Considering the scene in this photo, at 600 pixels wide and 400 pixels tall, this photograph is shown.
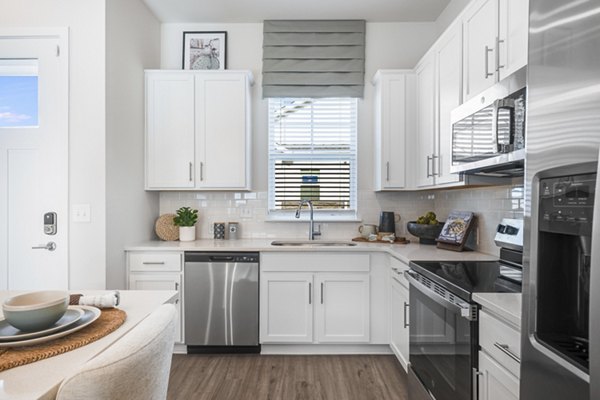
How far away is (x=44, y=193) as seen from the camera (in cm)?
259

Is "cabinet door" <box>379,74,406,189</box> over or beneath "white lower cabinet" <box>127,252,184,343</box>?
over

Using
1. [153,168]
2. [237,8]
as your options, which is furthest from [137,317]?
[237,8]

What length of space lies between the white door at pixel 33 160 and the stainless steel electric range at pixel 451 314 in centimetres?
240

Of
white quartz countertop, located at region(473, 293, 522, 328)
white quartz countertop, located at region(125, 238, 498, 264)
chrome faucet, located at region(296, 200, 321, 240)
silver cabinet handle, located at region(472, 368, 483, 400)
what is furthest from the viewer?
chrome faucet, located at region(296, 200, 321, 240)

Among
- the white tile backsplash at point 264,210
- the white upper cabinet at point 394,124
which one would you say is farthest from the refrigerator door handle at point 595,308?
the white tile backsplash at point 264,210

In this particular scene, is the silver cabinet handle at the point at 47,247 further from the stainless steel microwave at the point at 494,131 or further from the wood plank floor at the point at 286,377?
the stainless steel microwave at the point at 494,131

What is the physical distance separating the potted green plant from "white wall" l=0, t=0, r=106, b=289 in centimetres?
74

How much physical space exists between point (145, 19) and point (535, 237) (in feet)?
11.6

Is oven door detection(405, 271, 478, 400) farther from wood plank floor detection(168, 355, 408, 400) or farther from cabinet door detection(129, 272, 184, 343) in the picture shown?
cabinet door detection(129, 272, 184, 343)

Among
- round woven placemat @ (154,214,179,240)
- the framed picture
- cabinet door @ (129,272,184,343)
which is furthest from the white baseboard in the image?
the framed picture

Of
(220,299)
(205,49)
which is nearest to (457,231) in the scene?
(220,299)

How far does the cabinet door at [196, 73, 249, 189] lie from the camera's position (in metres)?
3.20

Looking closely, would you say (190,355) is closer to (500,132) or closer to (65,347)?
(65,347)

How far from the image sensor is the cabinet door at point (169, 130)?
3209 mm
